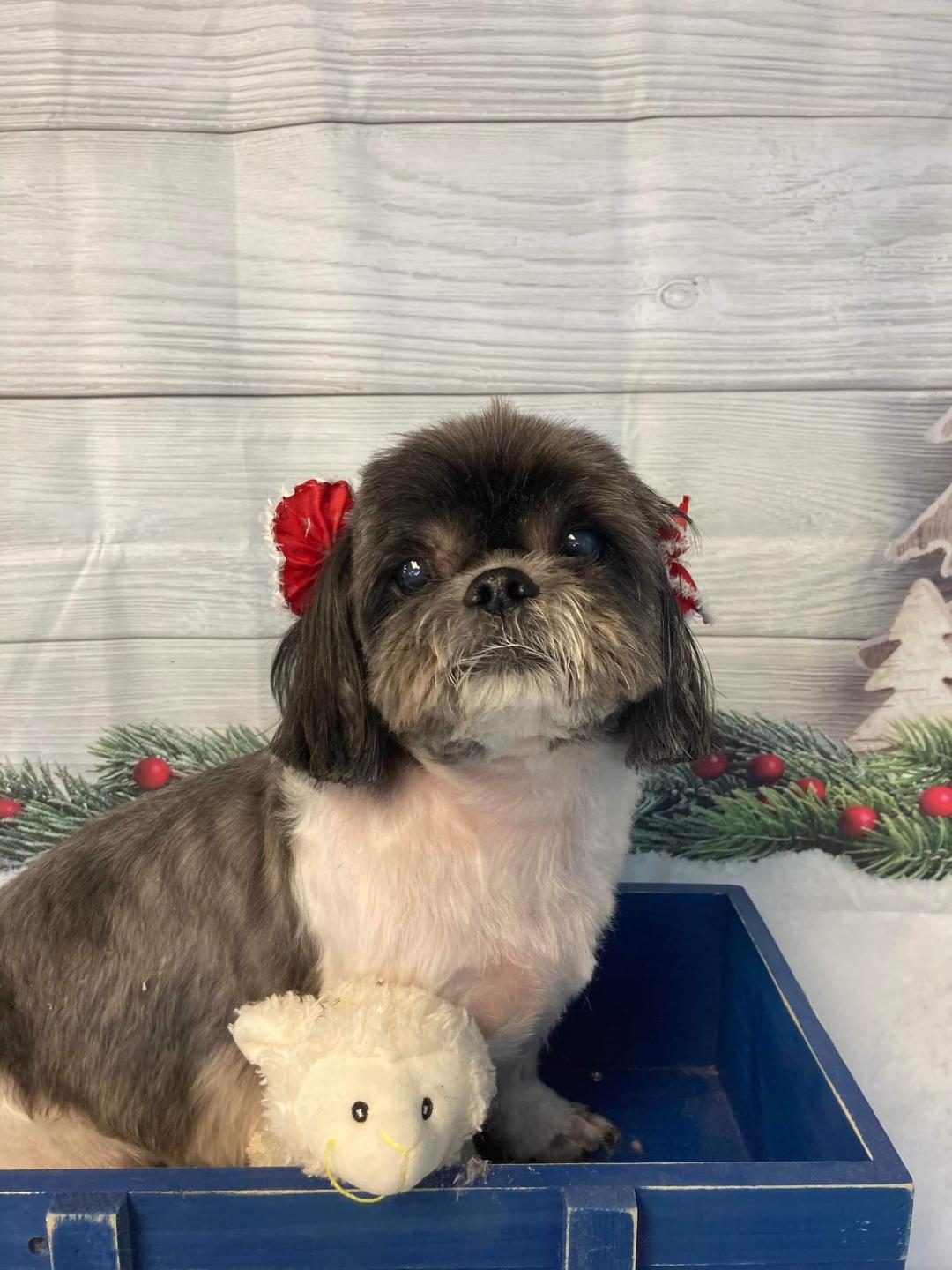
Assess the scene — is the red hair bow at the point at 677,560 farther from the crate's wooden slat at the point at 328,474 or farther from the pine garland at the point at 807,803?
the pine garland at the point at 807,803

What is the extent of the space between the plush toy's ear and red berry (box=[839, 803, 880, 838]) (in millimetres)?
1207

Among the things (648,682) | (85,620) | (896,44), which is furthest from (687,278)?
(85,620)

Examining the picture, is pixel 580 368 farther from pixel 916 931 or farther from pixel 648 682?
pixel 916 931

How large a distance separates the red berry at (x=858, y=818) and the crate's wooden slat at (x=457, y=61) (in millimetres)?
1227

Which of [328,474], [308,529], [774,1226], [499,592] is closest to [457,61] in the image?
[328,474]

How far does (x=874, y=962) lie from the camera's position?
182 cm

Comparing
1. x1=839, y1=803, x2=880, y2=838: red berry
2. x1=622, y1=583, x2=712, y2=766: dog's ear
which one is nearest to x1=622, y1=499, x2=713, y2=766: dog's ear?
x1=622, y1=583, x2=712, y2=766: dog's ear

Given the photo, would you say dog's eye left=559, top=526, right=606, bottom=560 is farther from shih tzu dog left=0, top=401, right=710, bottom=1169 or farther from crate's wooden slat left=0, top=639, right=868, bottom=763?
crate's wooden slat left=0, top=639, right=868, bottom=763

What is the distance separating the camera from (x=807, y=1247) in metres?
0.94

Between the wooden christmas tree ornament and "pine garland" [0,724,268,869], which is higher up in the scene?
the wooden christmas tree ornament

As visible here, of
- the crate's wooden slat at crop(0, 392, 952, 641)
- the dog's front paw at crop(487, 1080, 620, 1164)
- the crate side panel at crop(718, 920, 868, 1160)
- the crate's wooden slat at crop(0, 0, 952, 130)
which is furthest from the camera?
the crate's wooden slat at crop(0, 392, 952, 641)

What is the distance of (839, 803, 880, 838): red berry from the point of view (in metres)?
1.86

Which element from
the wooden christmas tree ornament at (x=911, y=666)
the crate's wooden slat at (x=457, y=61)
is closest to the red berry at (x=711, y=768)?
the wooden christmas tree ornament at (x=911, y=666)

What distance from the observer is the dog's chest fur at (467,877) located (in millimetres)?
1096
